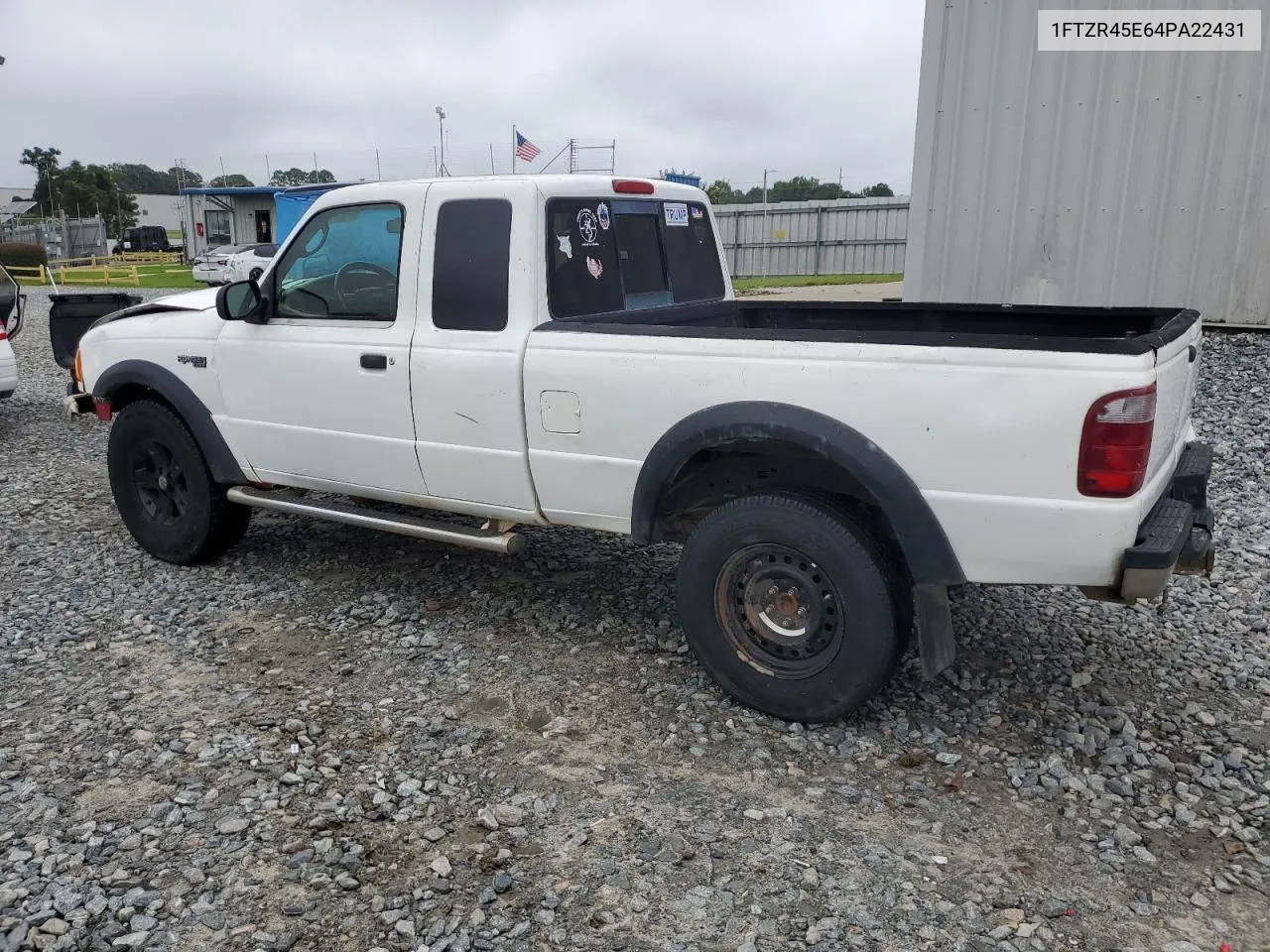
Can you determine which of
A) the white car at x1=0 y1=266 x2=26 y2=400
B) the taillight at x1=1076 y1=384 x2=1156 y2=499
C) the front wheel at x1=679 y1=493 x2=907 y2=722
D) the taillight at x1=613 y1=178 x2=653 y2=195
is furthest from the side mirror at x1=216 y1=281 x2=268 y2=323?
the white car at x1=0 y1=266 x2=26 y2=400

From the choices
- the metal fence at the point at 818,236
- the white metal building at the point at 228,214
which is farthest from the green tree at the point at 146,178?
the metal fence at the point at 818,236

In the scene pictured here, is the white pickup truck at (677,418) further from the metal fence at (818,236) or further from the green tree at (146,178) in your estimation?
the green tree at (146,178)

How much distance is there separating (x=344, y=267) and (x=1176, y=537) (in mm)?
3603

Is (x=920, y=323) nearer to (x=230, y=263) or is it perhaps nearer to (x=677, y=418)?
(x=677, y=418)

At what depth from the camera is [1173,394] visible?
3.42 meters

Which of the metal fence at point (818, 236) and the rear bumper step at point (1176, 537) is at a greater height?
the metal fence at point (818, 236)

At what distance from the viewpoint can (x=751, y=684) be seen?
3721 mm

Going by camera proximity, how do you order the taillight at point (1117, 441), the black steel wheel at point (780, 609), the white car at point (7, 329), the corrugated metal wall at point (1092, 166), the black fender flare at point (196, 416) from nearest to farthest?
the taillight at point (1117, 441) < the black steel wheel at point (780, 609) < the black fender flare at point (196, 416) < the corrugated metal wall at point (1092, 166) < the white car at point (7, 329)

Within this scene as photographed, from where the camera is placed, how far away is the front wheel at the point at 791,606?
11.3 feet

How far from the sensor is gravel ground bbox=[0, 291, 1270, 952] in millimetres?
2725

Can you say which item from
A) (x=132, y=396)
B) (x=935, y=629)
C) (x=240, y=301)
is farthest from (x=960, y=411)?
(x=132, y=396)

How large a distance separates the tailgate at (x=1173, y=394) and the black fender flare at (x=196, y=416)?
413 cm

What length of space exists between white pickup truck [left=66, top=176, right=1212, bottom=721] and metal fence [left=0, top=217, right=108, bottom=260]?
4436 cm

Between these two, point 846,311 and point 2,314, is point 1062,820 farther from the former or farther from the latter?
point 2,314
